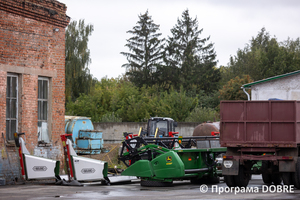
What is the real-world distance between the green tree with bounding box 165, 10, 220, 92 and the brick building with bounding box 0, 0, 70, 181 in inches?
1636

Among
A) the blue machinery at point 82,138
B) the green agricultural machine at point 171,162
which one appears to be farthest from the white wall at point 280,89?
the green agricultural machine at point 171,162

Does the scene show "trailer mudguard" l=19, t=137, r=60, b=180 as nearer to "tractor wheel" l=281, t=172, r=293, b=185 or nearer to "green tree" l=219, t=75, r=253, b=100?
"tractor wheel" l=281, t=172, r=293, b=185

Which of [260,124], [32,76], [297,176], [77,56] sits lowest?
[297,176]

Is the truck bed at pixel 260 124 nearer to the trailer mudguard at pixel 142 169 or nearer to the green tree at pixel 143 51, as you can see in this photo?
the trailer mudguard at pixel 142 169

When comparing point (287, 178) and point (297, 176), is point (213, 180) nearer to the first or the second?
point (287, 178)

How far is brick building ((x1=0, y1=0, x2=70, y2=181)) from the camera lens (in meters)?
14.9

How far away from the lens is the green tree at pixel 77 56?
48906mm

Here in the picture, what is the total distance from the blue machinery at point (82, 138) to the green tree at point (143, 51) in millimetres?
30146

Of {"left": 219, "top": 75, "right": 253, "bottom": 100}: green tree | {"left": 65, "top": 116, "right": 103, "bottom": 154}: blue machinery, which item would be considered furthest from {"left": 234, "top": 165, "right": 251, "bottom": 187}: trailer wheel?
{"left": 219, "top": 75, "right": 253, "bottom": 100}: green tree

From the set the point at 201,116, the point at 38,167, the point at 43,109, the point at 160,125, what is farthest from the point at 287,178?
the point at 201,116

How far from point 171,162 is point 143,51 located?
148ft

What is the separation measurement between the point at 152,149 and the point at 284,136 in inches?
163

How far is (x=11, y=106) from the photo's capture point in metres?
15.2

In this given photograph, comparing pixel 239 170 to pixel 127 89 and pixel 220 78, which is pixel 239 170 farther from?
pixel 220 78
